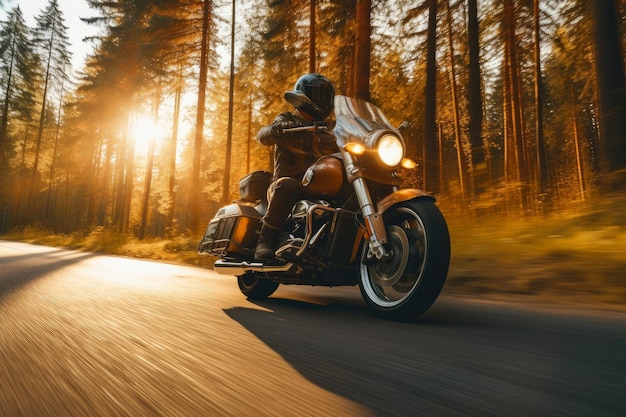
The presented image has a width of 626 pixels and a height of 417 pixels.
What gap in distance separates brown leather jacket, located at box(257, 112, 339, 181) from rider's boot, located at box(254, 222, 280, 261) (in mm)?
556

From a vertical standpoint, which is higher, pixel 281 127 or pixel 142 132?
pixel 142 132

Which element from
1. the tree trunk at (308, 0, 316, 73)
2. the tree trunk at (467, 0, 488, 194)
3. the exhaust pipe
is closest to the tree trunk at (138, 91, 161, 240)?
the tree trunk at (308, 0, 316, 73)

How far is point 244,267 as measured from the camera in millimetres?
3746

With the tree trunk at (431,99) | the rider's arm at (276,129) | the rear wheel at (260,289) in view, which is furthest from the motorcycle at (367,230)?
the tree trunk at (431,99)

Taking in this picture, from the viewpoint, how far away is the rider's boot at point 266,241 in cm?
366

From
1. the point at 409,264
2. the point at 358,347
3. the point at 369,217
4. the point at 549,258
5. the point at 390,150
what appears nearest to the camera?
the point at 358,347

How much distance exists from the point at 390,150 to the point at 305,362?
69.4 inches

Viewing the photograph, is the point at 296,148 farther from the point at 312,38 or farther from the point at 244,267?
the point at 312,38

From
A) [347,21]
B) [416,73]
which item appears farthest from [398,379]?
[416,73]

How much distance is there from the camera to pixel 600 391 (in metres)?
1.35

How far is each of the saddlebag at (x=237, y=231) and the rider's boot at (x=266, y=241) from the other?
0.35 metres

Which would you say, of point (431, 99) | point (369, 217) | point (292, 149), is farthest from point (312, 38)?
point (369, 217)

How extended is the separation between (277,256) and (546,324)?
75.2 inches

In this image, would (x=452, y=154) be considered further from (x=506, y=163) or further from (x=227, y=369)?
(x=227, y=369)
